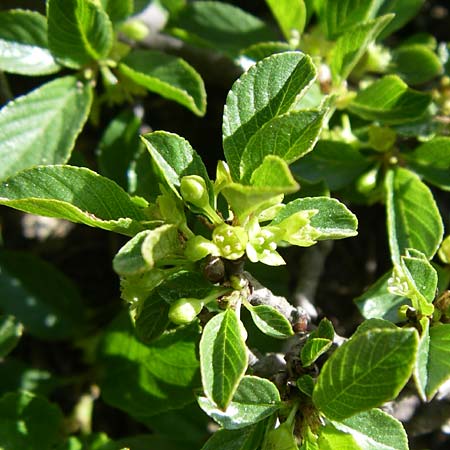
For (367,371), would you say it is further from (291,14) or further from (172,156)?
(291,14)

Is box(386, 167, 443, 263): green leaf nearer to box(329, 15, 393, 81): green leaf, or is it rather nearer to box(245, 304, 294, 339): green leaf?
box(329, 15, 393, 81): green leaf

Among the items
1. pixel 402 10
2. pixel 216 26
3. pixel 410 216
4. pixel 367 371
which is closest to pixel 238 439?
pixel 367 371

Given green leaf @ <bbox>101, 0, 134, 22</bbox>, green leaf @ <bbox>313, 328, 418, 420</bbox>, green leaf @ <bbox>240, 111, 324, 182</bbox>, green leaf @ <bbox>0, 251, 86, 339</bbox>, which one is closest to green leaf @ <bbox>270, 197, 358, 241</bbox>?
green leaf @ <bbox>240, 111, 324, 182</bbox>

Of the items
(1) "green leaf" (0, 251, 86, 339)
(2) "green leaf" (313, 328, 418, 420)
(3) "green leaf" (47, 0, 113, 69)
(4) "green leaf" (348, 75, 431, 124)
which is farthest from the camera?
(1) "green leaf" (0, 251, 86, 339)

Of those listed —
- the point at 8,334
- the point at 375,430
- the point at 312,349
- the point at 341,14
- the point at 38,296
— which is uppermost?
the point at 341,14

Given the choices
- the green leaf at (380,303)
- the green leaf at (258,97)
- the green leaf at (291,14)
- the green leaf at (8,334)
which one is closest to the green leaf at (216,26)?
the green leaf at (291,14)

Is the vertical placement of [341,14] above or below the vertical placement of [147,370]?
above
